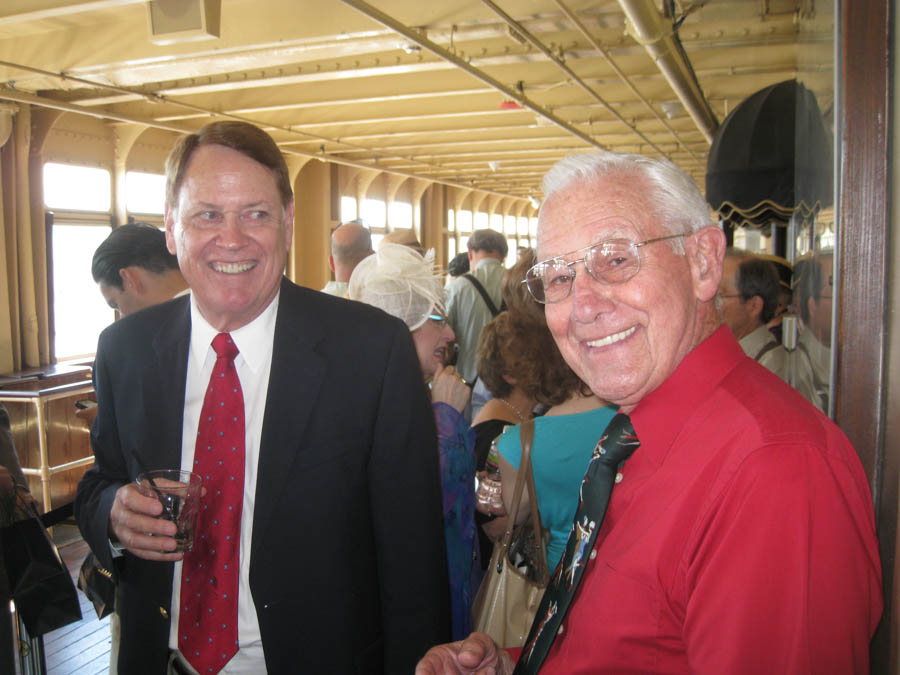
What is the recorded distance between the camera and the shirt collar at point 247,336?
1.53 metres

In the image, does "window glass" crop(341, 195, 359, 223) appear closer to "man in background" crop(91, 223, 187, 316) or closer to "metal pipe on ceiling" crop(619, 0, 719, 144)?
"metal pipe on ceiling" crop(619, 0, 719, 144)

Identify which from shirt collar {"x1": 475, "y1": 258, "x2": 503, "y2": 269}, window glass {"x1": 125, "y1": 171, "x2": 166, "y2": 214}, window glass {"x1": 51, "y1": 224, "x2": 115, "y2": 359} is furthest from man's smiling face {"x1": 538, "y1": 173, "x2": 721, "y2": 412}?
window glass {"x1": 125, "y1": 171, "x2": 166, "y2": 214}

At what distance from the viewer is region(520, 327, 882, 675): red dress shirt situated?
2.35 ft

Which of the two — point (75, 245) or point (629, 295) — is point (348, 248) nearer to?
point (629, 295)

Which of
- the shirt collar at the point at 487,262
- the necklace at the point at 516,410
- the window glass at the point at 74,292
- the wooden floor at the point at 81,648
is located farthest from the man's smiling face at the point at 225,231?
the window glass at the point at 74,292

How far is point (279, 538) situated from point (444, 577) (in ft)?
1.46

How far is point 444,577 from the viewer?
156 centimetres

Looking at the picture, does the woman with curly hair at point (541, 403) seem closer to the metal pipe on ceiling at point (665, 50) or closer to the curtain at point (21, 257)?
the metal pipe on ceiling at point (665, 50)

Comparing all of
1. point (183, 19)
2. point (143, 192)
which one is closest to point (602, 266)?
point (183, 19)

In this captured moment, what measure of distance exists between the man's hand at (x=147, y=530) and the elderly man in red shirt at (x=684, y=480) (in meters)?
0.60

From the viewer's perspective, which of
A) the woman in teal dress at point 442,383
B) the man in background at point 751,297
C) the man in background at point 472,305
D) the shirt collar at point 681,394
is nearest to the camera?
the shirt collar at point 681,394

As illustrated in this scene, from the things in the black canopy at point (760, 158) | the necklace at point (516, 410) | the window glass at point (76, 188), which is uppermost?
the window glass at point (76, 188)

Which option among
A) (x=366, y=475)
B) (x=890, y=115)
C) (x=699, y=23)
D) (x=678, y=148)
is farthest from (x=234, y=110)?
(x=678, y=148)

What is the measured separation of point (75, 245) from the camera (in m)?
7.31
